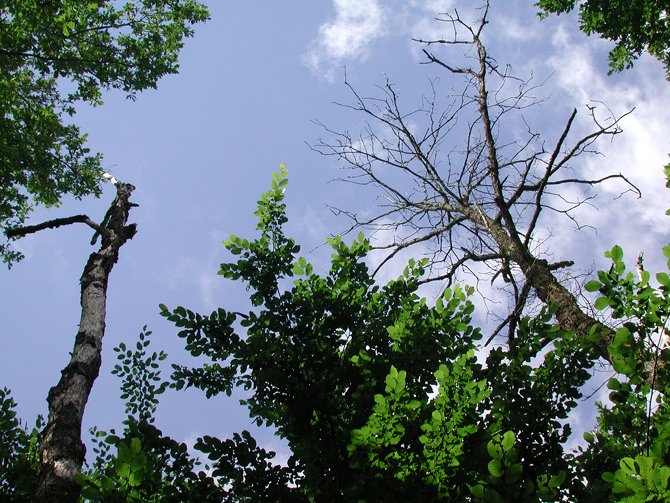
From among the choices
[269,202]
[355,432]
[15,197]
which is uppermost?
[15,197]

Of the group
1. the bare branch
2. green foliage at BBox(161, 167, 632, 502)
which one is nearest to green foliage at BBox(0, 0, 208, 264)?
the bare branch

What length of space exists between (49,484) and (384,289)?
2834mm

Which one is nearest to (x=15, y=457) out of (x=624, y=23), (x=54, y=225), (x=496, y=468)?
(x=54, y=225)

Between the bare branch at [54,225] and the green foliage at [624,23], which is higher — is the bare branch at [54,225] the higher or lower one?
the lower one

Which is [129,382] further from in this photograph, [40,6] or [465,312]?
[40,6]

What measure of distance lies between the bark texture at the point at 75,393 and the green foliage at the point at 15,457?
45cm

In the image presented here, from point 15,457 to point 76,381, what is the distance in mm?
1254

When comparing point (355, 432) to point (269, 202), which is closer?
point (355, 432)

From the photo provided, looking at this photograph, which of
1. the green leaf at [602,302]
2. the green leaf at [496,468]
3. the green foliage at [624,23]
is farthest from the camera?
the green foliage at [624,23]

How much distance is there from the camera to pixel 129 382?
15.0 feet

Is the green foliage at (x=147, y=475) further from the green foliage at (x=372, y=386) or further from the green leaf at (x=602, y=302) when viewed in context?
the green leaf at (x=602, y=302)

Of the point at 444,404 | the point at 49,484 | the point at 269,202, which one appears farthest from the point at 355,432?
the point at 49,484

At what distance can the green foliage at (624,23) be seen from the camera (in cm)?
1012

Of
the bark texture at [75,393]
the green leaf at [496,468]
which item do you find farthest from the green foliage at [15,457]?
the green leaf at [496,468]
